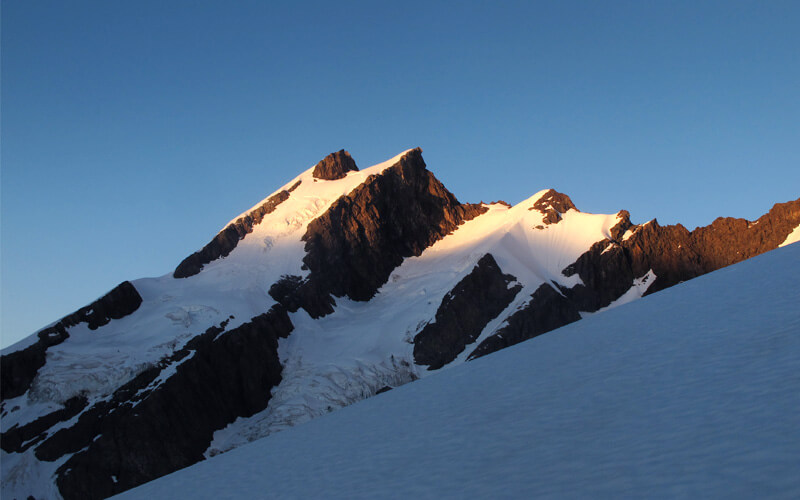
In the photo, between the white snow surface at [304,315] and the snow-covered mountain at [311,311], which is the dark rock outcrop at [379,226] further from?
the white snow surface at [304,315]

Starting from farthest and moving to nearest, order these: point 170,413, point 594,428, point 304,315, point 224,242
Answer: point 224,242 → point 304,315 → point 170,413 → point 594,428

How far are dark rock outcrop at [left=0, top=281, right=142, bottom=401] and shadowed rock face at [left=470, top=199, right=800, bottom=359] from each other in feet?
242

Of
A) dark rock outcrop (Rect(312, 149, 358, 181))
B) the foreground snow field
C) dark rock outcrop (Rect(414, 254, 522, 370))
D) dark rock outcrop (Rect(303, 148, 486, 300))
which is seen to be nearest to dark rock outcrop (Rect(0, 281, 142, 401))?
dark rock outcrop (Rect(303, 148, 486, 300))

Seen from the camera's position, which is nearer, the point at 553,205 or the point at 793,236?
the point at 793,236

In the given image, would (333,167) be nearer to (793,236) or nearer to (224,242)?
(224,242)

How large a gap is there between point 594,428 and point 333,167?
531ft

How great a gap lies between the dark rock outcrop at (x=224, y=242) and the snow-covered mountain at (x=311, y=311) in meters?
0.48

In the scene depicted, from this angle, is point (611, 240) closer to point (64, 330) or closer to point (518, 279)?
point (518, 279)

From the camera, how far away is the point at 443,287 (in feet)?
407

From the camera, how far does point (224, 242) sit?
14025 cm

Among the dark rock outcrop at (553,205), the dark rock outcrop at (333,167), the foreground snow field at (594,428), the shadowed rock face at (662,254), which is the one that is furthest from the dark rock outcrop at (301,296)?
the foreground snow field at (594,428)

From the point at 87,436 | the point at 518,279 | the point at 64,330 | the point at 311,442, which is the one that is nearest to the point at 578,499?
the point at 311,442

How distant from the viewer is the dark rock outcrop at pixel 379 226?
440 ft

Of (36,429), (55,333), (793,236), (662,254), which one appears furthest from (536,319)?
(55,333)
